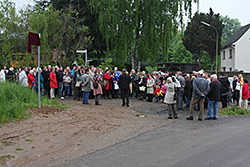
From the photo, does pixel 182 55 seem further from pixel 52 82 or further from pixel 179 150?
pixel 179 150

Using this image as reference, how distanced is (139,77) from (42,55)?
1065cm

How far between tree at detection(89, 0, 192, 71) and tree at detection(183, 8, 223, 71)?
2781 cm

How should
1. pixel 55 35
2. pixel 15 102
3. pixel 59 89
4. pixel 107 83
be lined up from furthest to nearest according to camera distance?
pixel 55 35, pixel 107 83, pixel 59 89, pixel 15 102

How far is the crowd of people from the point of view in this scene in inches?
441

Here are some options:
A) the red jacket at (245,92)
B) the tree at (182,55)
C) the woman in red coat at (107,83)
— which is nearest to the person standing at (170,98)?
the red jacket at (245,92)

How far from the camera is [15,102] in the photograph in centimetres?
991

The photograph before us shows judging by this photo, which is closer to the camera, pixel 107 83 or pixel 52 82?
pixel 52 82

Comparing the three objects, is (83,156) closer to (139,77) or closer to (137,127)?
(137,127)

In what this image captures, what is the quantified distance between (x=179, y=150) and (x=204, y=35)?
169ft

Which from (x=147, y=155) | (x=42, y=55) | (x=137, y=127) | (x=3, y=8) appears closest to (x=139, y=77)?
(x=137, y=127)

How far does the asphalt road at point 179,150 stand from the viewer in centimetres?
547

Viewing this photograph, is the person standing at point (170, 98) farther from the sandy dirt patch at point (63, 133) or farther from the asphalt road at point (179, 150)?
the asphalt road at point (179, 150)

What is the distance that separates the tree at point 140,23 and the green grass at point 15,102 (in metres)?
15.9

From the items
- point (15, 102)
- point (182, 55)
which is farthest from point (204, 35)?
point (15, 102)
